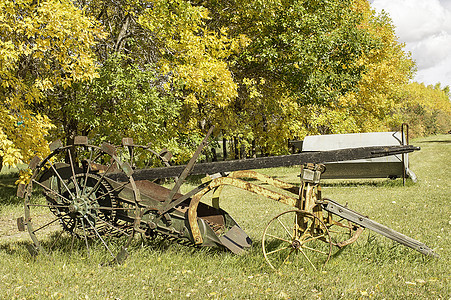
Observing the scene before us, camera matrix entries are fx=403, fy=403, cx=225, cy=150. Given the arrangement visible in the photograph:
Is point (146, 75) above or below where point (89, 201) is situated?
above

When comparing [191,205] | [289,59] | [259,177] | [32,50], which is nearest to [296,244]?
[259,177]

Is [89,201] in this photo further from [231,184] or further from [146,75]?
[146,75]

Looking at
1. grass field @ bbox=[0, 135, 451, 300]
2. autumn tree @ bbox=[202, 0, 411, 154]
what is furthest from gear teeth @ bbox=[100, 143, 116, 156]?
autumn tree @ bbox=[202, 0, 411, 154]

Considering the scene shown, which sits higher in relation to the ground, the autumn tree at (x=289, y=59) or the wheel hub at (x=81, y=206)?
the autumn tree at (x=289, y=59)

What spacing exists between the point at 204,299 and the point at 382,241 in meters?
3.26

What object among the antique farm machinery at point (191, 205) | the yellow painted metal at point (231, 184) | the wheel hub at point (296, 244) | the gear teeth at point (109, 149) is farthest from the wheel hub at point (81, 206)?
the wheel hub at point (296, 244)

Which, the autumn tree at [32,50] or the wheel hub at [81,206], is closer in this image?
the wheel hub at [81,206]

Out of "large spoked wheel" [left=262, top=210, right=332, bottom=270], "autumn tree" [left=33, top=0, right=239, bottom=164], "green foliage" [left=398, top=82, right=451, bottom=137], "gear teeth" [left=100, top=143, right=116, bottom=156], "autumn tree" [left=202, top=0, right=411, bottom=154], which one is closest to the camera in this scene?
"large spoked wheel" [left=262, top=210, right=332, bottom=270]

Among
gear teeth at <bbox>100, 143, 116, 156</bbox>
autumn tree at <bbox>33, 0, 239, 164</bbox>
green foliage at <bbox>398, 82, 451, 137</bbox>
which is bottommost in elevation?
green foliage at <bbox>398, 82, 451, 137</bbox>

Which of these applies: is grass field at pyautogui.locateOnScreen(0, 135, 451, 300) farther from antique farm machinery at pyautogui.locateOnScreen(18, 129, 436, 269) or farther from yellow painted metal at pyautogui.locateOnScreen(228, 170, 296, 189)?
yellow painted metal at pyautogui.locateOnScreen(228, 170, 296, 189)

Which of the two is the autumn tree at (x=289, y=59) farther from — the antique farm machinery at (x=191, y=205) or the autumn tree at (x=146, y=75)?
the antique farm machinery at (x=191, y=205)

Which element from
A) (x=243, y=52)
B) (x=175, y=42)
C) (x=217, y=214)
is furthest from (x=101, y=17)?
(x=217, y=214)

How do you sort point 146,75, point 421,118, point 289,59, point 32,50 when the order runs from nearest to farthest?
point 32,50 < point 146,75 < point 289,59 < point 421,118

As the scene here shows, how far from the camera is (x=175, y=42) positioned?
39.7 ft
